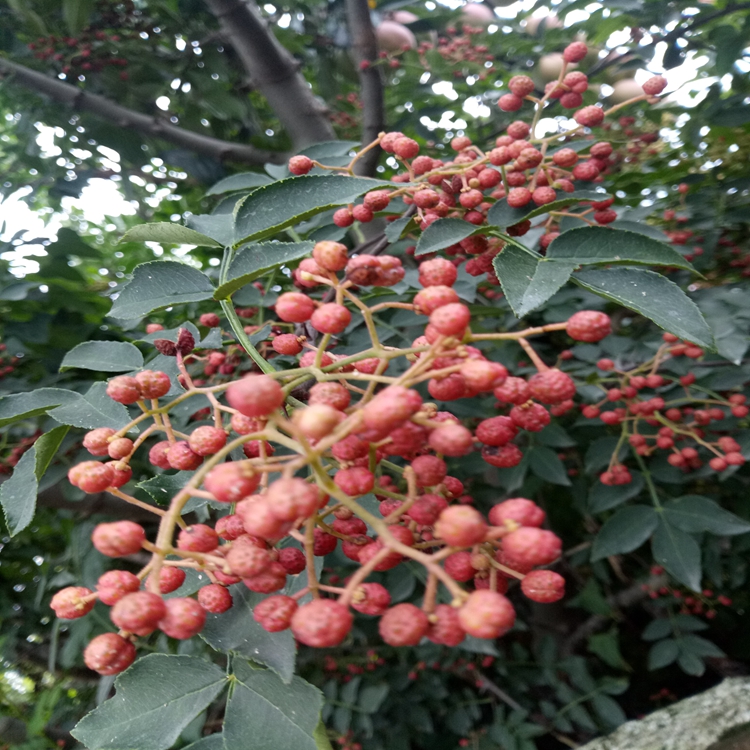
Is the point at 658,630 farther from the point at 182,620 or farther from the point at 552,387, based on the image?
the point at 182,620

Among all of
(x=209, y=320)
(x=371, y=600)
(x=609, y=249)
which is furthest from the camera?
(x=209, y=320)

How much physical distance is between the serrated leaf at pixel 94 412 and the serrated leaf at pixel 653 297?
0.78 meters

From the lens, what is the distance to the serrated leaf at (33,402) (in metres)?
1.00

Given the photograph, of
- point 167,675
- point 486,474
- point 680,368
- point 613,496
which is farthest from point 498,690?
point 167,675

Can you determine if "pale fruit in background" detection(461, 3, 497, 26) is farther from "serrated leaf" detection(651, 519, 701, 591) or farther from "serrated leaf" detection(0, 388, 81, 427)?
"serrated leaf" detection(0, 388, 81, 427)

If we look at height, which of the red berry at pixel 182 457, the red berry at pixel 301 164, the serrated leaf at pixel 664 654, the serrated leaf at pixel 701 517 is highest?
the red berry at pixel 301 164

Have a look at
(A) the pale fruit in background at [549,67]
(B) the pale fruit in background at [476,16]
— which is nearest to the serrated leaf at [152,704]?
(A) the pale fruit in background at [549,67]

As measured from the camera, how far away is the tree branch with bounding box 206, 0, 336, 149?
238 cm

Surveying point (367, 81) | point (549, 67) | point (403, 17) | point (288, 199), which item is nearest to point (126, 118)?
point (367, 81)

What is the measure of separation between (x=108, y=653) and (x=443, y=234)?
0.78 m

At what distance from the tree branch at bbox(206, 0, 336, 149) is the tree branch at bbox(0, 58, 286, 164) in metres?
0.21

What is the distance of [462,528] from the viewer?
579 millimetres

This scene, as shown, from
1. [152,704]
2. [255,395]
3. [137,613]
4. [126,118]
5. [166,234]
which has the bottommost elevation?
[152,704]

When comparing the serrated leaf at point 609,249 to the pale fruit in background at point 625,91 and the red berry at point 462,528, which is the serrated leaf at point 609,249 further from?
the pale fruit in background at point 625,91
